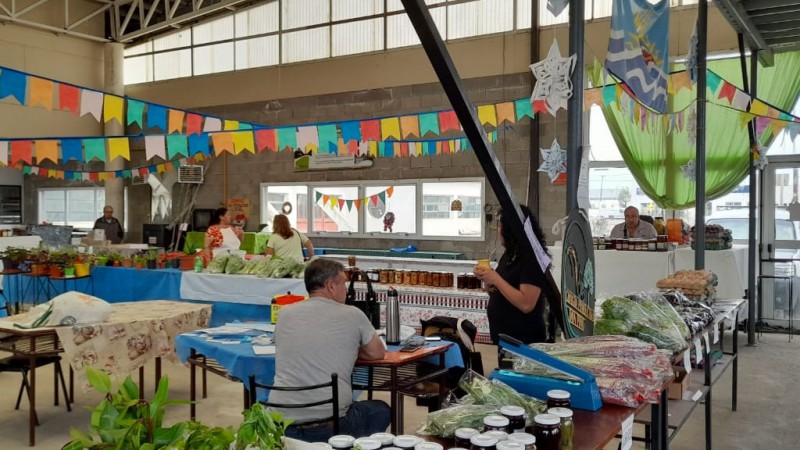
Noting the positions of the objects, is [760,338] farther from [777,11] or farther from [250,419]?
[250,419]

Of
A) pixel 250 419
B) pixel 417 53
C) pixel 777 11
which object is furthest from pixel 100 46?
pixel 250 419

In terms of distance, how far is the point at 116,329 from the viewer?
4.23 m

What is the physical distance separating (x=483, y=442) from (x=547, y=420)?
25 cm

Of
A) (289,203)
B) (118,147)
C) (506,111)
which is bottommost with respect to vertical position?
(289,203)

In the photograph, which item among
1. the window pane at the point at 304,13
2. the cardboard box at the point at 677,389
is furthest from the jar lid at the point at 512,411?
the window pane at the point at 304,13

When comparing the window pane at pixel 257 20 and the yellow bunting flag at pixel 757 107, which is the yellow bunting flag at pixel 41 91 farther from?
the window pane at pixel 257 20

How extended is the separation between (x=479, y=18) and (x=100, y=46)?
886 centimetres

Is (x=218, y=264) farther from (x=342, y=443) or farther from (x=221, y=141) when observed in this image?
(x=342, y=443)

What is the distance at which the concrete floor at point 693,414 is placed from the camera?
419cm

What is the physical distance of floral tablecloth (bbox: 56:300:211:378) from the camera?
159 inches

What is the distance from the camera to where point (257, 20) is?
12289 mm

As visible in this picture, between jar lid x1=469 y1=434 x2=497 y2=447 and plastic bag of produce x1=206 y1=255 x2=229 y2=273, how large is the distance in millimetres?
6015

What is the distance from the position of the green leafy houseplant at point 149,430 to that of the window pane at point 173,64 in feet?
42.3

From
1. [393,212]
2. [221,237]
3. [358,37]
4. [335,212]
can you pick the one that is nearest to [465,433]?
[221,237]
